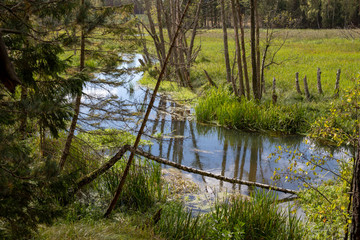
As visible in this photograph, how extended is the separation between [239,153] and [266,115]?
2459 millimetres

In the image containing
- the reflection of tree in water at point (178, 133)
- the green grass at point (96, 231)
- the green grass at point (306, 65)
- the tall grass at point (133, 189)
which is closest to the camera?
the green grass at point (96, 231)

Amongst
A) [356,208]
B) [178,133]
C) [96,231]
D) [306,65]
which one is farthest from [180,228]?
[306,65]

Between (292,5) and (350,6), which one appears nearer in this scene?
(350,6)

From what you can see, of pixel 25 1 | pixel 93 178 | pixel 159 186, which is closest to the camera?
pixel 25 1

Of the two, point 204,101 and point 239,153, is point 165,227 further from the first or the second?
point 204,101

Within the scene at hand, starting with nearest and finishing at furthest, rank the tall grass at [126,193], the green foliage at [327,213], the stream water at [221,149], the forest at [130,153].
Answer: the forest at [130,153], the green foliage at [327,213], the tall grass at [126,193], the stream water at [221,149]

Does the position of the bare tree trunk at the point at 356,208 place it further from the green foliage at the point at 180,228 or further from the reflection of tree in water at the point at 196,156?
the reflection of tree in water at the point at 196,156

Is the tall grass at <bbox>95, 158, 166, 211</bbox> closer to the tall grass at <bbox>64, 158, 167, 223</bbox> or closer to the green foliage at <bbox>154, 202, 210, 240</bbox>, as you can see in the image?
the tall grass at <bbox>64, 158, 167, 223</bbox>

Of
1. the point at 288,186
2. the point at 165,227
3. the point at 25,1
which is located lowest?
the point at 288,186

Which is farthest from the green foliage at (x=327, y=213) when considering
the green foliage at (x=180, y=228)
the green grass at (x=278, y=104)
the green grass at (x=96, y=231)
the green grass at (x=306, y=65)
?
the green grass at (x=306, y=65)

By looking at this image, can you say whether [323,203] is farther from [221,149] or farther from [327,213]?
[221,149]

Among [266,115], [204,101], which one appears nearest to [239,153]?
[266,115]

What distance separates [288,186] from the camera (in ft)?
27.1

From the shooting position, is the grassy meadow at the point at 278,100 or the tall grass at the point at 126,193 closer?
the tall grass at the point at 126,193
